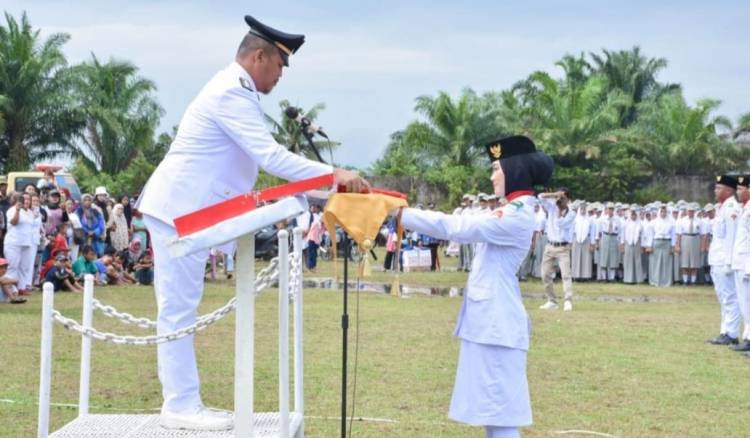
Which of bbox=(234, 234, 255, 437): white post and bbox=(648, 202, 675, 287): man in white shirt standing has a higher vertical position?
bbox=(648, 202, 675, 287): man in white shirt standing

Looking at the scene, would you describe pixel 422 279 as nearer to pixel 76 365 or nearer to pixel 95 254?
pixel 95 254

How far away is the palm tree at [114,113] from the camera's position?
44781mm

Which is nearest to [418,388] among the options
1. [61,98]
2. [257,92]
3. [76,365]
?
[76,365]

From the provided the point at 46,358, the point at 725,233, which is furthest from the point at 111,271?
the point at 46,358

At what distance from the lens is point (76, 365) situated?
11062 millimetres

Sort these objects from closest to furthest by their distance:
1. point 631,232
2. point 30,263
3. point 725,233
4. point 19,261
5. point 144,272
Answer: point 725,233
point 19,261
point 30,263
point 144,272
point 631,232

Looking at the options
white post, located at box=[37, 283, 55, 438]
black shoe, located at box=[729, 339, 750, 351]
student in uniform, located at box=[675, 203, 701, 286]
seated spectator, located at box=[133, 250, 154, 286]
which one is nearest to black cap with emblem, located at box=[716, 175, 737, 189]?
black shoe, located at box=[729, 339, 750, 351]

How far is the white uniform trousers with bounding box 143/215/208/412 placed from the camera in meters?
6.19

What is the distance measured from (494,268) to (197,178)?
1.78 meters

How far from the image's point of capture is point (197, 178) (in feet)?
20.3

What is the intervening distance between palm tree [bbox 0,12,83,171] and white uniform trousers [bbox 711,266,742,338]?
32804 millimetres

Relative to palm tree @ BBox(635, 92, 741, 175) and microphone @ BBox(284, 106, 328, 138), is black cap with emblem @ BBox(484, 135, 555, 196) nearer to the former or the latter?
microphone @ BBox(284, 106, 328, 138)

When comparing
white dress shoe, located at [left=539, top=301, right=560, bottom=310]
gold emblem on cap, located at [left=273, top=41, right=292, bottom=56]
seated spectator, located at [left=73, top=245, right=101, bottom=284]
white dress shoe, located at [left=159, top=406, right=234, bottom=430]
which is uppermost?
gold emblem on cap, located at [left=273, top=41, right=292, bottom=56]

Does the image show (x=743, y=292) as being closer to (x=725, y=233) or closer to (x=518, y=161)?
(x=725, y=233)
